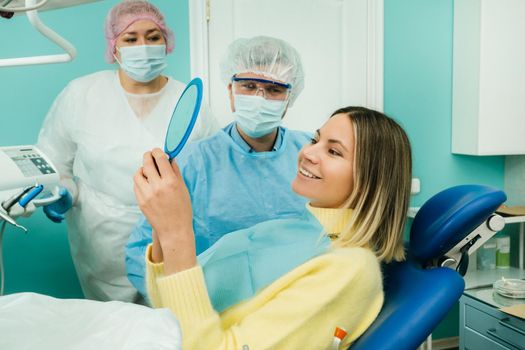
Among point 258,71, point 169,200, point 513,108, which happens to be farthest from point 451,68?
point 169,200

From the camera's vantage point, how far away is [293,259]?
3.33 feet

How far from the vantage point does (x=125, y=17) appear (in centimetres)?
159

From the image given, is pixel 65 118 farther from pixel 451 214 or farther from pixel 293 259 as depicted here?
pixel 451 214

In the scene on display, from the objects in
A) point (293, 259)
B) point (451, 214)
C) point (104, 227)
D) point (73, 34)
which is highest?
point (73, 34)

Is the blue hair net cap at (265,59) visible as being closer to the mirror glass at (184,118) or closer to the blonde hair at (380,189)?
the blonde hair at (380,189)

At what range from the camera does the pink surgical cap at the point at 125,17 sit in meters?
1.60

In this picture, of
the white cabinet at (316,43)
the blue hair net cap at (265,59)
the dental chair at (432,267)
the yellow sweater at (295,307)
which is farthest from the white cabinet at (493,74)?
the yellow sweater at (295,307)

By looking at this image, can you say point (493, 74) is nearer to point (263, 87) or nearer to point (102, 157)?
point (263, 87)

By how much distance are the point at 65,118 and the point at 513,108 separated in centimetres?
211

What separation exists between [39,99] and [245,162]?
96cm

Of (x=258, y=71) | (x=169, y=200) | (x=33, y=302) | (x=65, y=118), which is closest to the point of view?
(x=33, y=302)

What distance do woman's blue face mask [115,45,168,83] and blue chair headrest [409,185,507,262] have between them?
3.46 feet

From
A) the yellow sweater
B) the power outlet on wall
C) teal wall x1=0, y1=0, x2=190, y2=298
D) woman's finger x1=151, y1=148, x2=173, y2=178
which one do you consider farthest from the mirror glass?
the power outlet on wall

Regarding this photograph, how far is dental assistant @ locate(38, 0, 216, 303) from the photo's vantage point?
5.31ft
